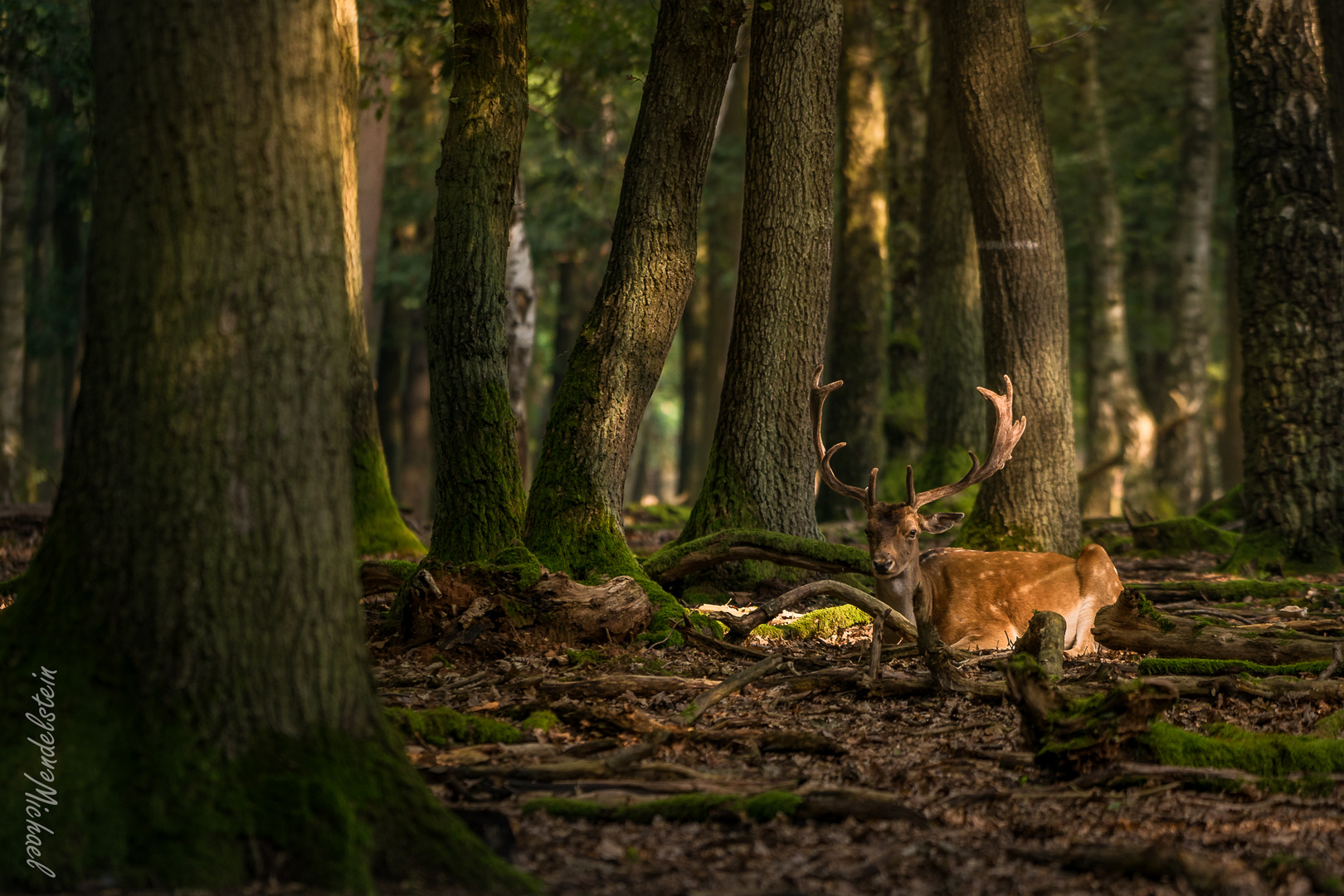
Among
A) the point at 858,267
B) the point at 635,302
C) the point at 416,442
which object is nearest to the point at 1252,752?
the point at 635,302

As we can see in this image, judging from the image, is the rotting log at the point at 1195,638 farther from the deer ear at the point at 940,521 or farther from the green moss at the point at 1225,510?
the green moss at the point at 1225,510

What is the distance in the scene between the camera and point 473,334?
7797 mm

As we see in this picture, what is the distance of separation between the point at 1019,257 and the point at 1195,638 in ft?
14.1

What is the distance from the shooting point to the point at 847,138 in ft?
55.4

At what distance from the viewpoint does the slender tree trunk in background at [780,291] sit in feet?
30.5

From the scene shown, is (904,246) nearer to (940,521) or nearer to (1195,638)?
(940,521)

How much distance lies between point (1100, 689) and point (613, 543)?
3.22 meters

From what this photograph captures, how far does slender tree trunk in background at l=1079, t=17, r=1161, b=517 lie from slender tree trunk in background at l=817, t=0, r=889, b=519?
214 inches

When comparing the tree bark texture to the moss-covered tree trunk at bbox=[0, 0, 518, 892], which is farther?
the tree bark texture

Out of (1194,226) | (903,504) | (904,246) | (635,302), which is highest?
(1194,226)

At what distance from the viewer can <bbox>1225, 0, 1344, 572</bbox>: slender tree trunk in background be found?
1016cm

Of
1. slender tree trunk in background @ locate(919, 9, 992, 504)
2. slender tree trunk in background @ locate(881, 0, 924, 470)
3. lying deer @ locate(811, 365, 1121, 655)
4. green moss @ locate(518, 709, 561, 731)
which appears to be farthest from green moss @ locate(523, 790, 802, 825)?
slender tree trunk in background @ locate(881, 0, 924, 470)

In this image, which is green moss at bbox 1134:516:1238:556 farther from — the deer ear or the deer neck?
the deer neck

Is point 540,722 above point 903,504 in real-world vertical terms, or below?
below
